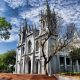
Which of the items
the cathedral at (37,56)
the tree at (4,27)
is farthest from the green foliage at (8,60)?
the tree at (4,27)

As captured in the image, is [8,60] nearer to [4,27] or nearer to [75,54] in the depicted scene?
[75,54]

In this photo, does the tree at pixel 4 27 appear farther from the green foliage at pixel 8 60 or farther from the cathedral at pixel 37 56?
the green foliage at pixel 8 60

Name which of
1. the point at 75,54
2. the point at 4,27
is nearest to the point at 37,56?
the point at 75,54

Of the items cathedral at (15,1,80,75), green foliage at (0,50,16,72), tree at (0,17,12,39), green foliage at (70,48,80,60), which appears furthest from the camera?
green foliage at (0,50,16,72)

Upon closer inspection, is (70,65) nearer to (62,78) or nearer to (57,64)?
(57,64)

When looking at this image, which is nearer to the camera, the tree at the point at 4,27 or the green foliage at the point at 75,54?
the tree at the point at 4,27

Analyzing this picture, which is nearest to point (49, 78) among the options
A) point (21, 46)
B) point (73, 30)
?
point (73, 30)

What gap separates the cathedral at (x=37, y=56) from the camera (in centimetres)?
3925

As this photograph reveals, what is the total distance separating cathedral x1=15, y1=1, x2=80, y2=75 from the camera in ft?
129

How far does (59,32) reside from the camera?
3038 centimetres

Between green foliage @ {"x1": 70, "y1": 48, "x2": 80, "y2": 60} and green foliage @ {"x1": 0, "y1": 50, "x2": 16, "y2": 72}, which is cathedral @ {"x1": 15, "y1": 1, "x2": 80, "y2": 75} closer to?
green foliage @ {"x1": 70, "y1": 48, "x2": 80, "y2": 60}

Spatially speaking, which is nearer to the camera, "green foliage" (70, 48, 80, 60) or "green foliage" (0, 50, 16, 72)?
"green foliage" (70, 48, 80, 60)

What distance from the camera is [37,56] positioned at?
143ft

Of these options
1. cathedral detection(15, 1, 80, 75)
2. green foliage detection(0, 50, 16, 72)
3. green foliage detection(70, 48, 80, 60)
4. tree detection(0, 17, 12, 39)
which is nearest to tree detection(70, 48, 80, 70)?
green foliage detection(70, 48, 80, 60)
